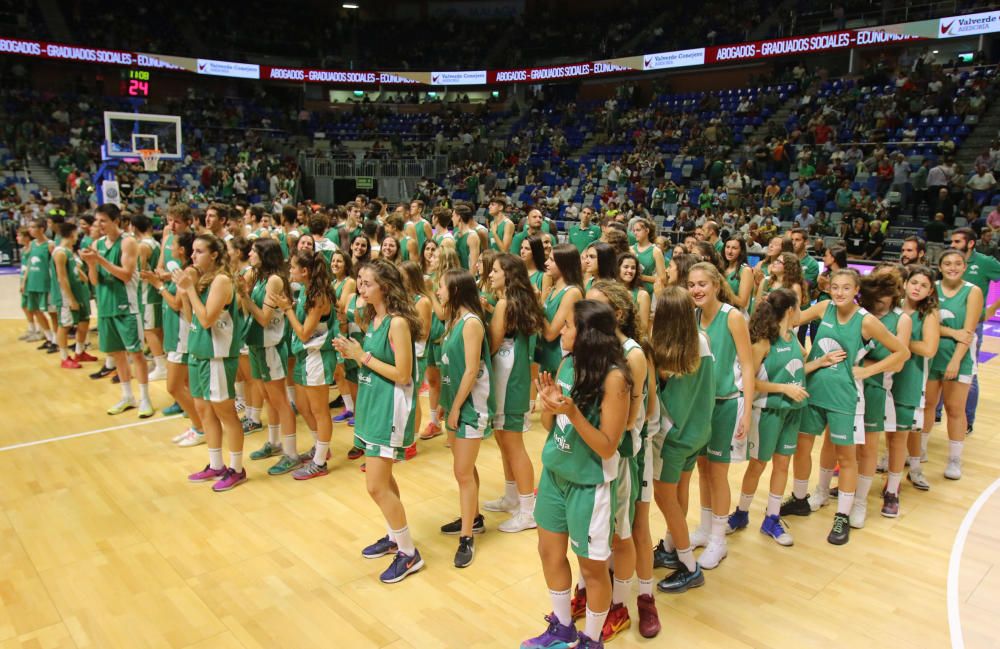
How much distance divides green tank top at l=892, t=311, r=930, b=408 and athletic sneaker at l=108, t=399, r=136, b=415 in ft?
21.8

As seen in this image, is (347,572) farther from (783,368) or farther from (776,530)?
(783,368)

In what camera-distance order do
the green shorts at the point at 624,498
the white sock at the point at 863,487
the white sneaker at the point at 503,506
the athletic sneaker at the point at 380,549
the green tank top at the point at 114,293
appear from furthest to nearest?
1. the green tank top at the point at 114,293
2. the white sneaker at the point at 503,506
3. the white sock at the point at 863,487
4. the athletic sneaker at the point at 380,549
5. the green shorts at the point at 624,498

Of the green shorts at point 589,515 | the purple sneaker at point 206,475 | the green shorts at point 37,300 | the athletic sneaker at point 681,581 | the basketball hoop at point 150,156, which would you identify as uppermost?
the basketball hoop at point 150,156

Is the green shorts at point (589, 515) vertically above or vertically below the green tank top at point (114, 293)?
below

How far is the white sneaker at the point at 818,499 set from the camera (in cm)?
489

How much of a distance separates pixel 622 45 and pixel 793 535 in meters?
23.7

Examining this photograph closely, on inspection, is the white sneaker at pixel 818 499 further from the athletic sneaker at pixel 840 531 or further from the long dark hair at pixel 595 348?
the long dark hair at pixel 595 348

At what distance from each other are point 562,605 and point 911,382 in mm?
2982

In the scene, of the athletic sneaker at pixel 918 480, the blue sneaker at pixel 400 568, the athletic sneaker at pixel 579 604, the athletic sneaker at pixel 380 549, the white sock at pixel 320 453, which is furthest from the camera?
the white sock at pixel 320 453

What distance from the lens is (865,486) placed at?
462 cm

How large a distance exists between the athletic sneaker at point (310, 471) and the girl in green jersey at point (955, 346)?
456 cm

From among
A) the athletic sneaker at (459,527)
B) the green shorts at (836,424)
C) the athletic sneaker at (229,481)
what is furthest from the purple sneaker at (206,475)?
the green shorts at (836,424)

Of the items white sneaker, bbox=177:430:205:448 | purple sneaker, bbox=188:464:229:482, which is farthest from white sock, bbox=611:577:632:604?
white sneaker, bbox=177:430:205:448

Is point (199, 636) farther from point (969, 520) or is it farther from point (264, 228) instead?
point (264, 228)
